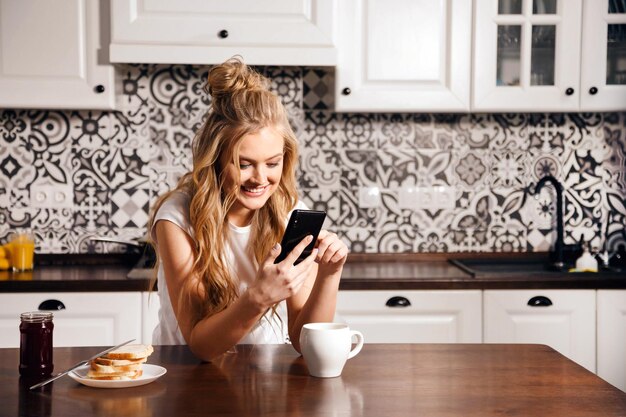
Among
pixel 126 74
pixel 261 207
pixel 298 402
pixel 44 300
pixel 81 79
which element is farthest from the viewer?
pixel 126 74

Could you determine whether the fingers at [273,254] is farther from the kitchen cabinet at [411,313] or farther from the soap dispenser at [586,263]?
the soap dispenser at [586,263]

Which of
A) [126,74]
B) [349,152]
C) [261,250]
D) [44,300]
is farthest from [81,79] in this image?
[261,250]

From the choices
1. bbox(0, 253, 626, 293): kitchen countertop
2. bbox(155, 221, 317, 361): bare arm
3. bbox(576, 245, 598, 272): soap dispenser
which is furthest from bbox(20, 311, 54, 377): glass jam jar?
bbox(576, 245, 598, 272): soap dispenser

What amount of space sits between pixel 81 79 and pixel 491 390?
2196 millimetres

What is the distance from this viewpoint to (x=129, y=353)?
4.89 ft

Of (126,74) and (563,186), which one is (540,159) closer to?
(563,186)

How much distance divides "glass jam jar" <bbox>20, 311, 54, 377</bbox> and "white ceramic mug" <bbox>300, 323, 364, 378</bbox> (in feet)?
1.64

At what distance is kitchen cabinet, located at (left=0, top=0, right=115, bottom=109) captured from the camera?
9.96 feet

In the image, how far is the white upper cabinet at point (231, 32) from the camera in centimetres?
302

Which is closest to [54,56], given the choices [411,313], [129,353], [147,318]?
[147,318]

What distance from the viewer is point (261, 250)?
2055mm

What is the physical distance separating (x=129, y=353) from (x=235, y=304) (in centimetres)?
27

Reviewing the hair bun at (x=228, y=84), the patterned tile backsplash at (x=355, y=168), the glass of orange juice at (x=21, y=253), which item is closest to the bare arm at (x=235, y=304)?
the hair bun at (x=228, y=84)

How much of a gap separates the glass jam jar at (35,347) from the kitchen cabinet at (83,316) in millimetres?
1332
